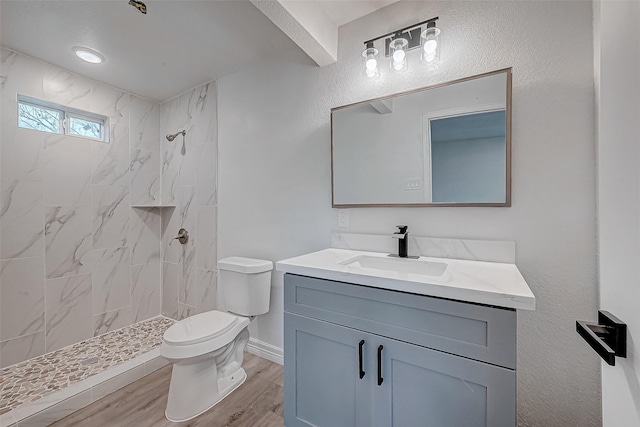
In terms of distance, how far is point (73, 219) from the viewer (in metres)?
2.25

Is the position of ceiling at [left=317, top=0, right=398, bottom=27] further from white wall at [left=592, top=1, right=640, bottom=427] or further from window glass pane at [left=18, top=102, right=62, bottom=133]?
window glass pane at [left=18, top=102, right=62, bottom=133]

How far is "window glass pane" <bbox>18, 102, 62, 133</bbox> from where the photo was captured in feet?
6.63

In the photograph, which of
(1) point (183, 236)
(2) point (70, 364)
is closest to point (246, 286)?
(1) point (183, 236)

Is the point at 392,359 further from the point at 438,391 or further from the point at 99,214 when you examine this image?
the point at 99,214

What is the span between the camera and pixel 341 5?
1.59 meters

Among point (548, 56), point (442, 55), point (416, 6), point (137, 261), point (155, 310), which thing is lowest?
point (155, 310)

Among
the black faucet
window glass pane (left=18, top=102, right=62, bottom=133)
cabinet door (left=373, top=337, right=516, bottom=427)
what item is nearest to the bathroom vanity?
cabinet door (left=373, top=337, right=516, bottom=427)

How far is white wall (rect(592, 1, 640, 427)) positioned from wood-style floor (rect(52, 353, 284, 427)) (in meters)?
1.50

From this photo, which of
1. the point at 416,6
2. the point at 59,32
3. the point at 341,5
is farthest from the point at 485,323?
the point at 59,32

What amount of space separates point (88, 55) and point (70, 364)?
2.27m

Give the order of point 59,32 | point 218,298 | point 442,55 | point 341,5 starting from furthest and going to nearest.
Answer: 1. point 218,298
2. point 59,32
3. point 341,5
4. point 442,55

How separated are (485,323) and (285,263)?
82 centimetres

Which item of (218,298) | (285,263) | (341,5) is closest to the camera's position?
(285,263)

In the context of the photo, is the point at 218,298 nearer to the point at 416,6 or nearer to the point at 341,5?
the point at 341,5
